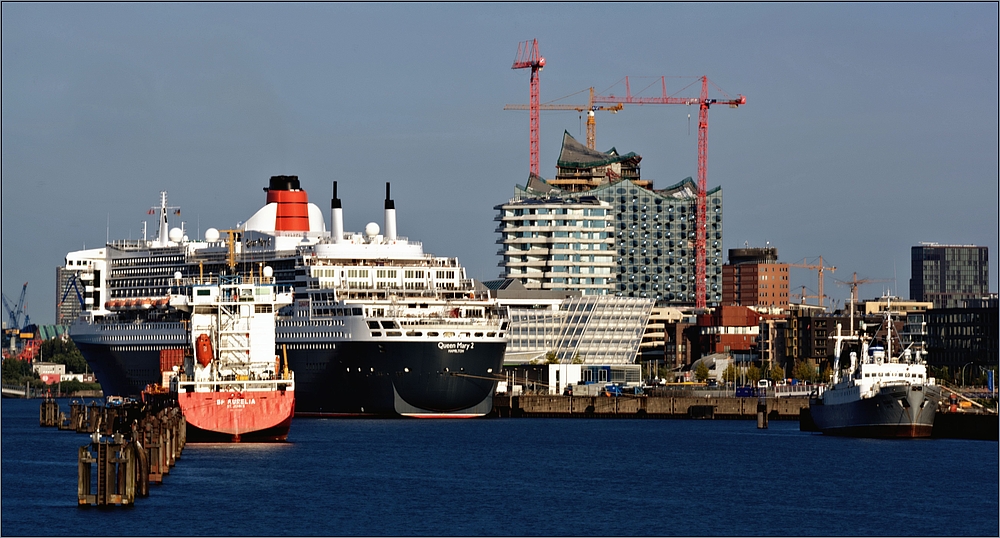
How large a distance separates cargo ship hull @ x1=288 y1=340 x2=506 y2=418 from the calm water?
1416cm

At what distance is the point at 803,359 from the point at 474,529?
442 ft

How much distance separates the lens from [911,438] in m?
98.6

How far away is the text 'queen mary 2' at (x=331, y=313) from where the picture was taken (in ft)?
397

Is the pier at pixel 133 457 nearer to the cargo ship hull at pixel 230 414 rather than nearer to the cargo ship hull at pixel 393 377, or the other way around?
the cargo ship hull at pixel 230 414

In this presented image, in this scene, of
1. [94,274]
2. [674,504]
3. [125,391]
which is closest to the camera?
[674,504]

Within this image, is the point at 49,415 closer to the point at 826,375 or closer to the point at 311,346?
the point at 311,346

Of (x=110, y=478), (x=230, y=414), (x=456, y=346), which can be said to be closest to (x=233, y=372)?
(x=230, y=414)

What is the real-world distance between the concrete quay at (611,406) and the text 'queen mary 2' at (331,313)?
456 inches

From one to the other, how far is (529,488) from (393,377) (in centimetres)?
4749

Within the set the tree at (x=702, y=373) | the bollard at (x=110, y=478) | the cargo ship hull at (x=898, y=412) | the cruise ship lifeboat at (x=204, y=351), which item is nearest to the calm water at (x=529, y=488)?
the bollard at (x=110, y=478)

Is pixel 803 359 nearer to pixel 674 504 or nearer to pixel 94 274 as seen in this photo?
pixel 94 274

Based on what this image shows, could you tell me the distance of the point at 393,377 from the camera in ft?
395

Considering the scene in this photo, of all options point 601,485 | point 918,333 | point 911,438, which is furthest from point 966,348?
point 601,485

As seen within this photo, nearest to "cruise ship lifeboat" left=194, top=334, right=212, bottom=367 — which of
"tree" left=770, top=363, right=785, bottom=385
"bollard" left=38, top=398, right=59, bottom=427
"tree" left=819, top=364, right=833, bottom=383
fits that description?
"bollard" left=38, top=398, right=59, bottom=427
